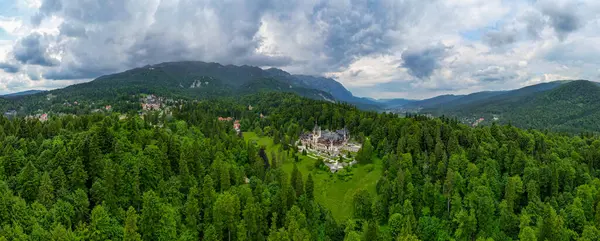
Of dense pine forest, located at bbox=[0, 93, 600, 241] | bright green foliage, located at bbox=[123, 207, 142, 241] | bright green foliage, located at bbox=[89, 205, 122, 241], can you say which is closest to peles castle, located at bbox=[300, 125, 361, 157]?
dense pine forest, located at bbox=[0, 93, 600, 241]

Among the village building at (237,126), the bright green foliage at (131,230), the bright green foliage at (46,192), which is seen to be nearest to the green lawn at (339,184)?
the bright green foliage at (131,230)

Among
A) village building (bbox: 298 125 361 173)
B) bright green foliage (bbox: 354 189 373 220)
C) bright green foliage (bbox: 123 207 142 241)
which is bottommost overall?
bright green foliage (bbox: 354 189 373 220)

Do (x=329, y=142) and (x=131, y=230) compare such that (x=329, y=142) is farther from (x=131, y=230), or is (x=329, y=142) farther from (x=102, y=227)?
(x=102, y=227)

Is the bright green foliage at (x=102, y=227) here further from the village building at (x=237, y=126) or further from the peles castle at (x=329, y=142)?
the village building at (x=237, y=126)

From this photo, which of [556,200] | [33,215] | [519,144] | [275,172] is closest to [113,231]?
[33,215]

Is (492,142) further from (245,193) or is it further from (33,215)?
(33,215)

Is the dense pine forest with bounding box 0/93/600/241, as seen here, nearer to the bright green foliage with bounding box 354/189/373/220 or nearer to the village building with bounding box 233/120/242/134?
the bright green foliage with bounding box 354/189/373/220

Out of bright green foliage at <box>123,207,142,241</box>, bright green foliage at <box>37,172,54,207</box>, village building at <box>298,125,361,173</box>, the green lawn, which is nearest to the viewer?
bright green foliage at <box>123,207,142,241</box>
